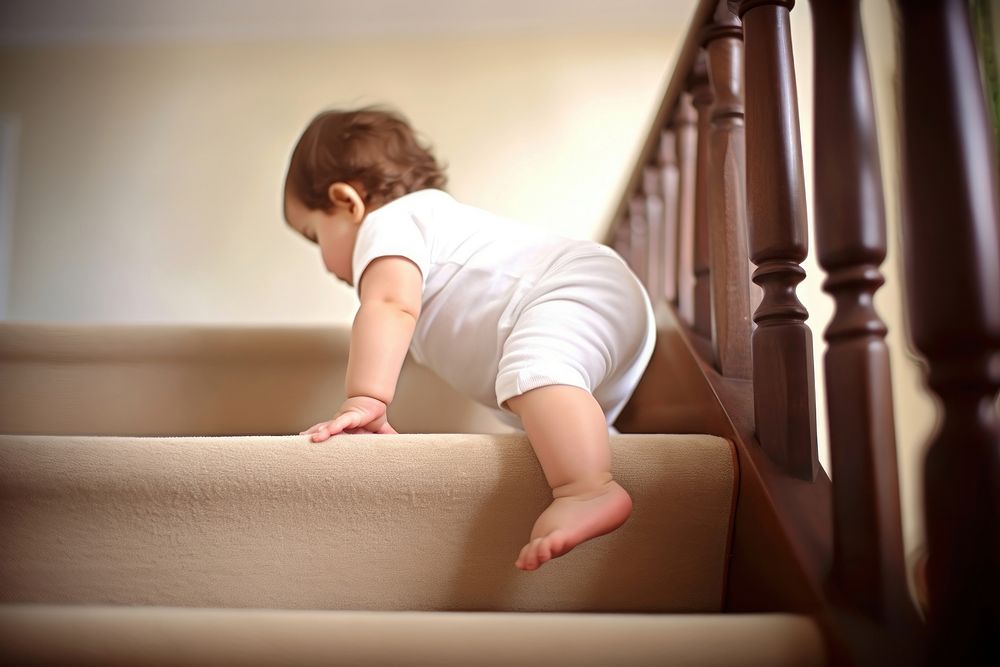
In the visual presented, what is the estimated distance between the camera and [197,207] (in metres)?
3.17

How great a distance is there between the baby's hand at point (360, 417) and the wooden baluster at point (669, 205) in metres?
0.83

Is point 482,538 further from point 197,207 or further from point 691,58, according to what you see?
point 197,207

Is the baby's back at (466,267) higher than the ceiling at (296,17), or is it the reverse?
the ceiling at (296,17)

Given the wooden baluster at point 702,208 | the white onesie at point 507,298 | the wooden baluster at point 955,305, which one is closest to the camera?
the wooden baluster at point 955,305

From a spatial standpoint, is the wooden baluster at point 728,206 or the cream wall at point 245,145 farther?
the cream wall at point 245,145

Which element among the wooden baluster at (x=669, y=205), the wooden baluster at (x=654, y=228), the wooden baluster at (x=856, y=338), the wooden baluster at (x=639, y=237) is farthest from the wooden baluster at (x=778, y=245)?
the wooden baluster at (x=639, y=237)

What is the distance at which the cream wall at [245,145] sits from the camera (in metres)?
3.12

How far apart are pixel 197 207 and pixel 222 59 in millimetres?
666

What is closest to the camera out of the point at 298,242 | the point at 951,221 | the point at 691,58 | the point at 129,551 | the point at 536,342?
the point at 951,221

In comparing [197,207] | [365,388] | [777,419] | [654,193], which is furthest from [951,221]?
[197,207]

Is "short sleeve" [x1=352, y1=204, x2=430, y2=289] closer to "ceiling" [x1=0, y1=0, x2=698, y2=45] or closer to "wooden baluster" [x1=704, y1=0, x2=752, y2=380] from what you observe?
"wooden baluster" [x1=704, y1=0, x2=752, y2=380]

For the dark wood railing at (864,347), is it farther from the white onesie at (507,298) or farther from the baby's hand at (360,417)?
the baby's hand at (360,417)

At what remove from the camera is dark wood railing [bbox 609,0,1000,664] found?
44 cm

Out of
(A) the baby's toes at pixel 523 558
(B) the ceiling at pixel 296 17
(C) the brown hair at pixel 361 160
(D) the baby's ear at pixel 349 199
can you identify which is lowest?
(A) the baby's toes at pixel 523 558
